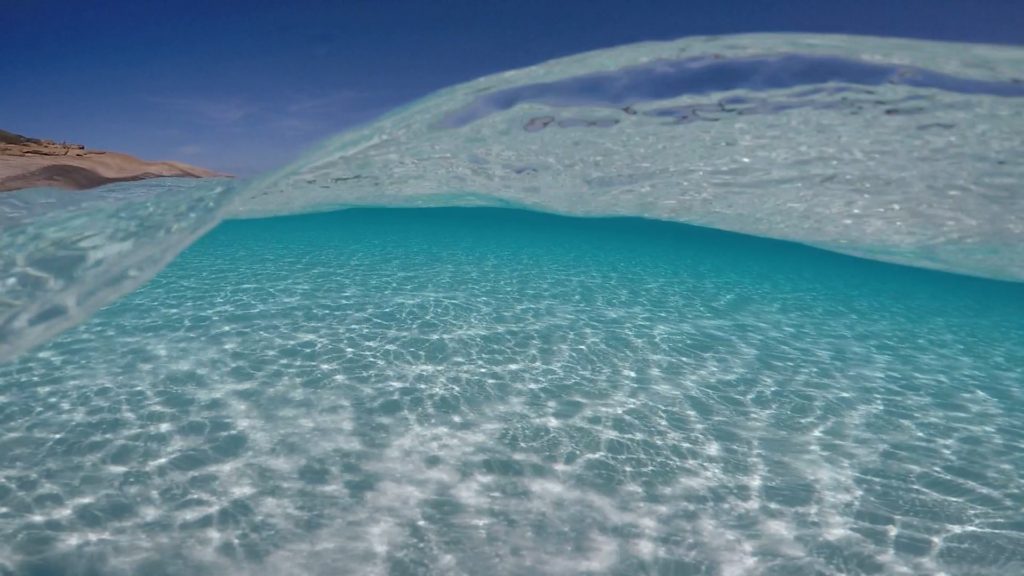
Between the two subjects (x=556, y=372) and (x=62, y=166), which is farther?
(x=62, y=166)

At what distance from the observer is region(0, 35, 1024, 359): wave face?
28.2ft

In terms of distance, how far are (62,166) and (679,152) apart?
14.7 meters

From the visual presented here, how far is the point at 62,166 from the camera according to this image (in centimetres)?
1193

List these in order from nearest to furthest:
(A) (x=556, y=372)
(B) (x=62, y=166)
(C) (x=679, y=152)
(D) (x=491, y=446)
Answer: (D) (x=491, y=446)
(A) (x=556, y=372)
(B) (x=62, y=166)
(C) (x=679, y=152)

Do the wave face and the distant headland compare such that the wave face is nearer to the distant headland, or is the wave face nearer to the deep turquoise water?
the distant headland

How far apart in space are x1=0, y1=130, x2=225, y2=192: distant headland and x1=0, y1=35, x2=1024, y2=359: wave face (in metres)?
0.66

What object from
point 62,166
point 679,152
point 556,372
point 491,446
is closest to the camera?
point 491,446

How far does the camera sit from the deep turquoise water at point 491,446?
198 inches

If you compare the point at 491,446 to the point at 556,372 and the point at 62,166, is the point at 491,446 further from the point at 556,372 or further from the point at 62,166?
the point at 62,166

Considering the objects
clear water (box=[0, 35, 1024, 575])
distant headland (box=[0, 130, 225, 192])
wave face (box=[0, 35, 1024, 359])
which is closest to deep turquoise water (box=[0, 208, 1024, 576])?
clear water (box=[0, 35, 1024, 575])

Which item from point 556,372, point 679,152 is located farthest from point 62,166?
point 679,152

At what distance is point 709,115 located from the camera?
11.0 metres

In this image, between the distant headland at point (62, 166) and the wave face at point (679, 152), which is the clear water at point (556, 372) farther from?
the distant headland at point (62, 166)

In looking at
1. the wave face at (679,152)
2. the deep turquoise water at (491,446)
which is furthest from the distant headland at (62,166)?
the deep turquoise water at (491,446)
